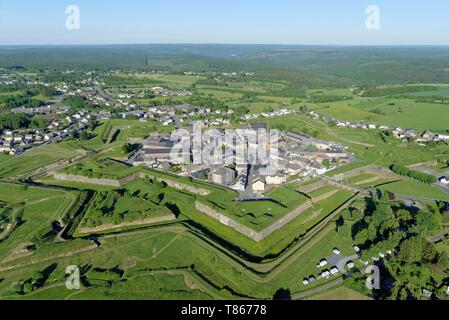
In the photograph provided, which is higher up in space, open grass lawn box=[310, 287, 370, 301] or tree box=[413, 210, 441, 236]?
tree box=[413, 210, 441, 236]

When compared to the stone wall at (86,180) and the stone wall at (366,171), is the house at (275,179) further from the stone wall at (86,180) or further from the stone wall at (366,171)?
the stone wall at (86,180)

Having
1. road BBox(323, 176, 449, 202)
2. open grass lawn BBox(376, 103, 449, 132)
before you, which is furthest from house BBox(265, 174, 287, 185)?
open grass lawn BBox(376, 103, 449, 132)

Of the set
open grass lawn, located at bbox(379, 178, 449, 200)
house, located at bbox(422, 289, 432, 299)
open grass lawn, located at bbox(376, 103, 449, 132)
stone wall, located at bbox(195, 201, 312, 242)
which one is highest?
open grass lawn, located at bbox(376, 103, 449, 132)

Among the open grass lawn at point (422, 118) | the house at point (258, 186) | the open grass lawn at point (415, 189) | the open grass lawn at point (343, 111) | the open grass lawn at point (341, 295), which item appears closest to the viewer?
the open grass lawn at point (341, 295)

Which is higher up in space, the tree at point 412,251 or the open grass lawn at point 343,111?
the open grass lawn at point 343,111

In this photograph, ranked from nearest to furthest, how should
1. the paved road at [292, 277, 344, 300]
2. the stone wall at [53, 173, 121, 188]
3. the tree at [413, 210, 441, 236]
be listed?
the paved road at [292, 277, 344, 300] < the tree at [413, 210, 441, 236] < the stone wall at [53, 173, 121, 188]

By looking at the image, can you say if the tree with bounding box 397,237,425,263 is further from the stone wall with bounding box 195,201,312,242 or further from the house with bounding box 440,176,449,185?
the house with bounding box 440,176,449,185

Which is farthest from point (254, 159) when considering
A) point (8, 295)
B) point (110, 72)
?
point (110, 72)

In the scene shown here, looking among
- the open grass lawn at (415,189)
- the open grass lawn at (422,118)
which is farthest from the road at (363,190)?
the open grass lawn at (422,118)

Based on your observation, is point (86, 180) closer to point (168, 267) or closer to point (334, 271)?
point (168, 267)
